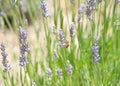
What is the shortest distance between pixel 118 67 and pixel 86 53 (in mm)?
479

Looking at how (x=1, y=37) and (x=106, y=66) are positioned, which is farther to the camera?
(x=1, y=37)

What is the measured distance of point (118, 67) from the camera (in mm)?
2475

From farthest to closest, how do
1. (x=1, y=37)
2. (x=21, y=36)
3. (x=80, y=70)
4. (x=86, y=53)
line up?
(x=1, y=37), (x=86, y=53), (x=80, y=70), (x=21, y=36)

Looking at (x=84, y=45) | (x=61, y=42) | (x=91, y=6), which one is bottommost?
(x=84, y=45)

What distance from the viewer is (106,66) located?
2.69m

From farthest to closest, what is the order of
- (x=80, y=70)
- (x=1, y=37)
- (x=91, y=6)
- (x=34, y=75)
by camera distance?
1. (x=1, y=37)
2. (x=80, y=70)
3. (x=34, y=75)
4. (x=91, y=6)

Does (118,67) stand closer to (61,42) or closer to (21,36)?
(61,42)

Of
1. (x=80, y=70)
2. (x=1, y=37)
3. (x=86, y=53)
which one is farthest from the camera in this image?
(x=1, y=37)

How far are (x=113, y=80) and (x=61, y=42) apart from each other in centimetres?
50

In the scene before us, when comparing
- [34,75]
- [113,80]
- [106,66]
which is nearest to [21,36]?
[34,75]

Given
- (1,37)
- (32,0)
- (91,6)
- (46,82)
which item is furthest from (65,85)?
(1,37)

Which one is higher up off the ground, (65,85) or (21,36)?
(21,36)

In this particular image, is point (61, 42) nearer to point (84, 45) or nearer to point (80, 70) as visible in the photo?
point (80, 70)

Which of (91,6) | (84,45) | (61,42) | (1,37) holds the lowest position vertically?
(1,37)
